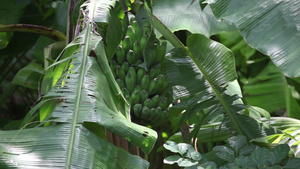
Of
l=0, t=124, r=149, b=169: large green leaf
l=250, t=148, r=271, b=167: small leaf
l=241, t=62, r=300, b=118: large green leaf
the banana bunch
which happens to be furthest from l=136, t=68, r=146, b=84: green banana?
l=241, t=62, r=300, b=118: large green leaf

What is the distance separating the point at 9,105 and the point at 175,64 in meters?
1.76

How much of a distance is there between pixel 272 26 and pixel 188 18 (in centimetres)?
64

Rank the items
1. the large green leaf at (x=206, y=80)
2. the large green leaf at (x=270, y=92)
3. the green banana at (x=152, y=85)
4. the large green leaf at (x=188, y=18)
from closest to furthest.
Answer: the green banana at (x=152, y=85)
the large green leaf at (x=206, y=80)
the large green leaf at (x=188, y=18)
the large green leaf at (x=270, y=92)

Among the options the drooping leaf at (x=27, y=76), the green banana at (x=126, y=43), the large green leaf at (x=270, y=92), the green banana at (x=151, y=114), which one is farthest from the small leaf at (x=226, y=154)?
the large green leaf at (x=270, y=92)

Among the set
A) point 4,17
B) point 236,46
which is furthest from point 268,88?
point 4,17

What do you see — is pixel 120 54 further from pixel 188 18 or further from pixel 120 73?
pixel 188 18

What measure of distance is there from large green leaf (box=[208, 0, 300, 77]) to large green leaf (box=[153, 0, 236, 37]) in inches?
18.1

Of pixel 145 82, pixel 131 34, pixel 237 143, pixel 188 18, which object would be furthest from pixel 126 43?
pixel 188 18

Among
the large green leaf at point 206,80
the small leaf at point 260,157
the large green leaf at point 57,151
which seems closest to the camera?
the large green leaf at point 57,151

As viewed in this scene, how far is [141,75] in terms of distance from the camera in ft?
3.93

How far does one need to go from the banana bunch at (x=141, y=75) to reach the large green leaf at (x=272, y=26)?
259 millimetres

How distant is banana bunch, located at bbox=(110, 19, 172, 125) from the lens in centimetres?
117

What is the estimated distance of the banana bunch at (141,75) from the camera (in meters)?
1.17

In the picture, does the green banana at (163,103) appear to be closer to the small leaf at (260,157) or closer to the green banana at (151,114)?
the green banana at (151,114)
